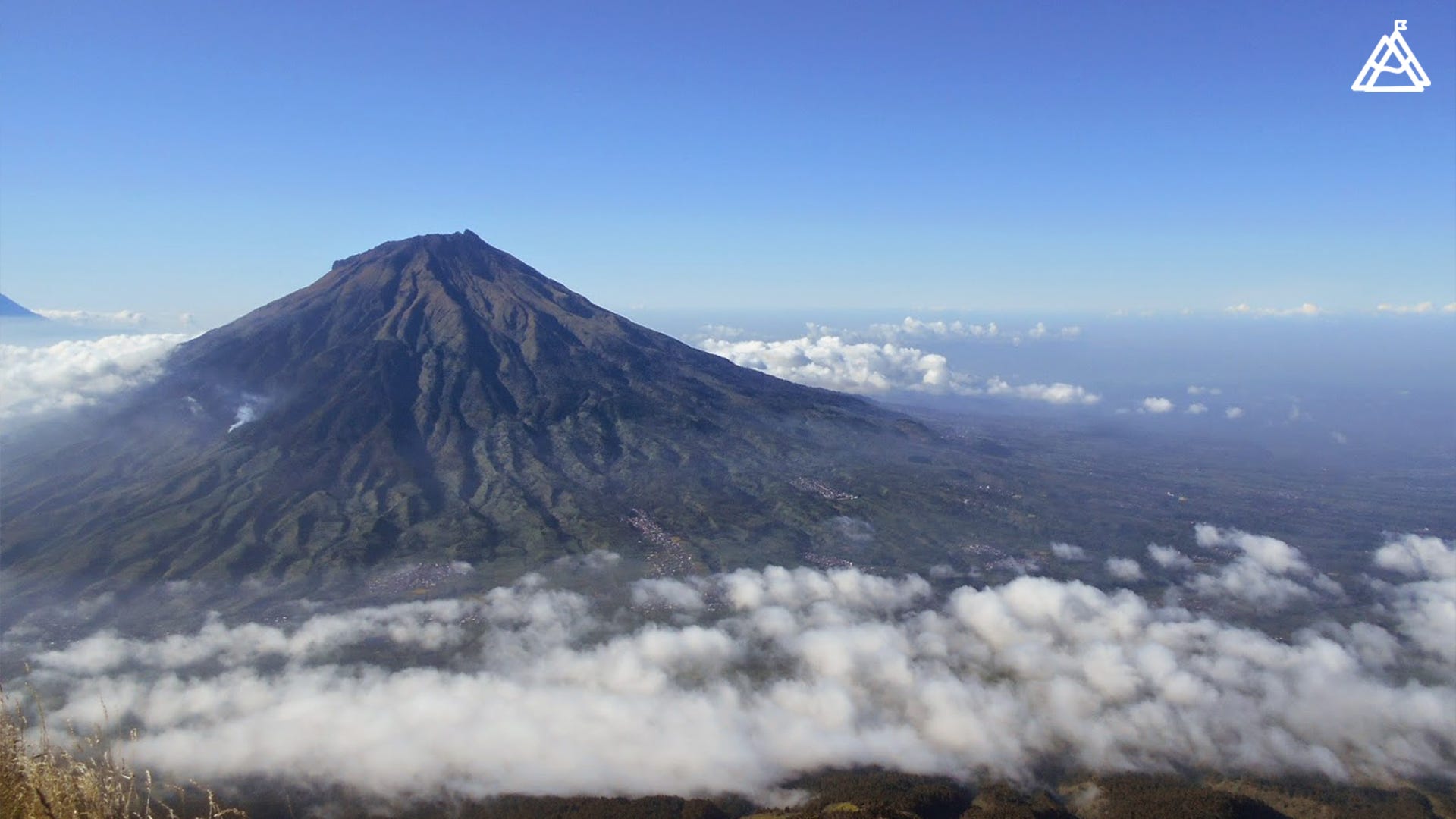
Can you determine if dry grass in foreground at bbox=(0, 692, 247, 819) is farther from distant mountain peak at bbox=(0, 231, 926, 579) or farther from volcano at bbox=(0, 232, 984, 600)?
distant mountain peak at bbox=(0, 231, 926, 579)

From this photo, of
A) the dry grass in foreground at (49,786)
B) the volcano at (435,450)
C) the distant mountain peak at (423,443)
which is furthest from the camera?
the distant mountain peak at (423,443)

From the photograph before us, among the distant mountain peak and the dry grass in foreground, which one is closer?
the dry grass in foreground

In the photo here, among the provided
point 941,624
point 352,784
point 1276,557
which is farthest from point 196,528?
point 1276,557

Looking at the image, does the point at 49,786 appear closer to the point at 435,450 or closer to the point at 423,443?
the point at 435,450

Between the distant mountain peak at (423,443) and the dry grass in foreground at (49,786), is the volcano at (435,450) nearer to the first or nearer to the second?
the distant mountain peak at (423,443)

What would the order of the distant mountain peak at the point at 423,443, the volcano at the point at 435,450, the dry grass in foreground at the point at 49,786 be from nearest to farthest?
1. the dry grass in foreground at the point at 49,786
2. the volcano at the point at 435,450
3. the distant mountain peak at the point at 423,443

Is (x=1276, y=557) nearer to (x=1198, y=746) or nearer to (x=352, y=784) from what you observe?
(x=1198, y=746)

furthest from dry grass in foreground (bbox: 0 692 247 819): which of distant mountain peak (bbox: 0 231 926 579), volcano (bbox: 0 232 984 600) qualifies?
distant mountain peak (bbox: 0 231 926 579)

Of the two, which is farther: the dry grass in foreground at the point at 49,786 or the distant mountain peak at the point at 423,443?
the distant mountain peak at the point at 423,443

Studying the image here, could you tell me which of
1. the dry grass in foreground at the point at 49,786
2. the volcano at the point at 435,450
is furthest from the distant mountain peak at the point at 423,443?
the dry grass in foreground at the point at 49,786
